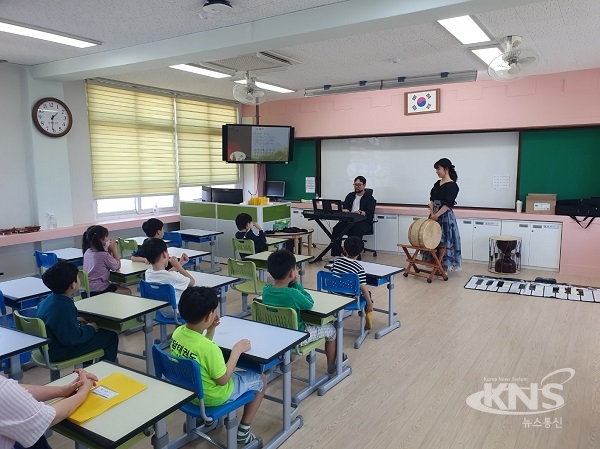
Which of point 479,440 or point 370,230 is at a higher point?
point 370,230

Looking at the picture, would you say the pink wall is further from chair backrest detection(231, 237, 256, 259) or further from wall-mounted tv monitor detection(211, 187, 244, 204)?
chair backrest detection(231, 237, 256, 259)

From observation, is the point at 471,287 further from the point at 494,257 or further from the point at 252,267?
the point at 252,267

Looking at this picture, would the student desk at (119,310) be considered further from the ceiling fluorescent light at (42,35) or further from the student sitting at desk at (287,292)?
the ceiling fluorescent light at (42,35)

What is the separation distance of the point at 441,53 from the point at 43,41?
4.34m

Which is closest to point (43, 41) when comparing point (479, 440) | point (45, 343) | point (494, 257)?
point (45, 343)

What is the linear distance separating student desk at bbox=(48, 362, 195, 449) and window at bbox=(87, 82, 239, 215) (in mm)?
5538

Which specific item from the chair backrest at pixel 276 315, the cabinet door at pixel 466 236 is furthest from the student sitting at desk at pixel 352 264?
the cabinet door at pixel 466 236

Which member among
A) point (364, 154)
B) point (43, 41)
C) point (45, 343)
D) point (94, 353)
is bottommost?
point (94, 353)

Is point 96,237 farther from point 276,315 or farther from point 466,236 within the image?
point 466,236

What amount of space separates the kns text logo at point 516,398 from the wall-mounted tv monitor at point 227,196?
4850 millimetres

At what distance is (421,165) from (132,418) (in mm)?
6963

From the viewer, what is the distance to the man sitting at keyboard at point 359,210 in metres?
7.27

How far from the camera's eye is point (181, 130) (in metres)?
8.00

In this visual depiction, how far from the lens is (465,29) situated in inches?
169
